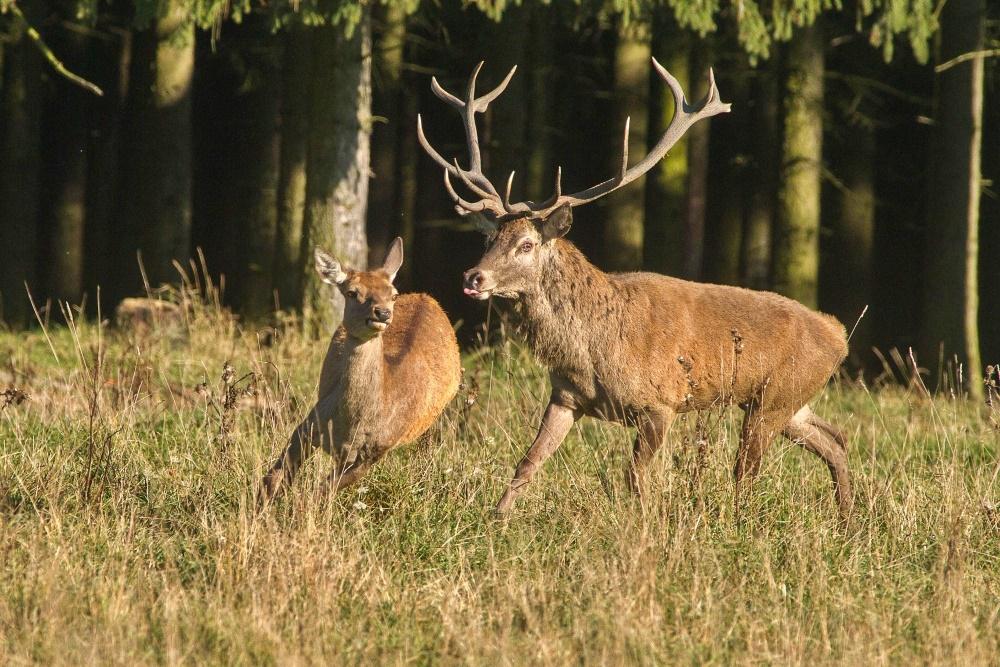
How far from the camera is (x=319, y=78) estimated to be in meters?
11.3

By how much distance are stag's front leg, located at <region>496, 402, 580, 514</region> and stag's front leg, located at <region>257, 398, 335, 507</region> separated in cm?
89

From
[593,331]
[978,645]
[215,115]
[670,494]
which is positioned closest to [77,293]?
[215,115]

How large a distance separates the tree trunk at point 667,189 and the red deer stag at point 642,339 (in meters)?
5.24

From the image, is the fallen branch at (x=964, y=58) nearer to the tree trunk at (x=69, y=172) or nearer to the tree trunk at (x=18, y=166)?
the tree trunk at (x=18, y=166)

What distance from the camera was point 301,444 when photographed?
22.1 feet

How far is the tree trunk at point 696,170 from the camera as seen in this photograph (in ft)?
47.7

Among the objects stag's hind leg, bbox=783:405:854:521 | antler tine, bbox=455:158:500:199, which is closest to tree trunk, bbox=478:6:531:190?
antler tine, bbox=455:158:500:199

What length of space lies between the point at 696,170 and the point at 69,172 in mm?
7665

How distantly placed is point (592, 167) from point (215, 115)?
5.68m

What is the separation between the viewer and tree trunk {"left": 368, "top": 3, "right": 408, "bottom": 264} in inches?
582

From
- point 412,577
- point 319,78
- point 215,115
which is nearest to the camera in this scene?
point 412,577

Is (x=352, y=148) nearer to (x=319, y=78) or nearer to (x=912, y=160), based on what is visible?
(x=319, y=78)

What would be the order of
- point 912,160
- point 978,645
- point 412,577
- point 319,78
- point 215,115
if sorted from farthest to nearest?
1. point 215,115
2. point 912,160
3. point 319,78
4. point 412,577
5. point 978,645

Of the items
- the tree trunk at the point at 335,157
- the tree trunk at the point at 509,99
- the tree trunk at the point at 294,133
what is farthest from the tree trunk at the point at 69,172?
the tree trunk at the point at 335,157
